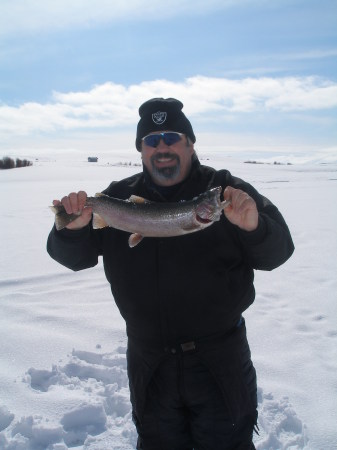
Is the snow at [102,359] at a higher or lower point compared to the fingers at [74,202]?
lower

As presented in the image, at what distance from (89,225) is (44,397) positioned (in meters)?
1.65

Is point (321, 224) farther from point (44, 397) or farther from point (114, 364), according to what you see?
point (44, 397)

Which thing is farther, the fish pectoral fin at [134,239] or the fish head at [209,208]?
the fish pectoral fin at [134,239]

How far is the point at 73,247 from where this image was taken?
8.63 feet

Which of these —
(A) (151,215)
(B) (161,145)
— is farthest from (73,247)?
(B) (161,145)

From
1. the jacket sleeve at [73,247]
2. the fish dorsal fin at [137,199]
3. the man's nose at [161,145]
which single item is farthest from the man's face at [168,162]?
the jacket sleeve at [73,247]

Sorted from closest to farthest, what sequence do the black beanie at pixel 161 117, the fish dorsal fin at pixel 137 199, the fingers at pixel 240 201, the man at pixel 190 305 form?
1. the fingers at pixel 240 201
2. the man at pixel 190 305
3. the fish dorsal fin at pixel 137 199
4. the black beanie at pixel 161 117

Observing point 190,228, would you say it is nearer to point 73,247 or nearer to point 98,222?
point 98,222

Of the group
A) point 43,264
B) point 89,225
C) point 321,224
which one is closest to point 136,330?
point 89,225

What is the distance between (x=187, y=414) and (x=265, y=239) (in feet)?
4.45

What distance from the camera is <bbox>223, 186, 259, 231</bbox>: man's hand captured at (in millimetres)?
2256

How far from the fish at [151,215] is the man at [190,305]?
2.7 inches

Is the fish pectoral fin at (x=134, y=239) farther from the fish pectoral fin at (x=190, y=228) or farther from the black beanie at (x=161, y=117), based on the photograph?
the black beanie at (x=161, y=117)

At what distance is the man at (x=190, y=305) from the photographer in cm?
236
